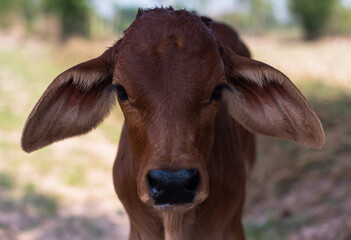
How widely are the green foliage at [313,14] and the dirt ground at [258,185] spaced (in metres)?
26.2

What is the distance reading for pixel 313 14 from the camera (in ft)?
120

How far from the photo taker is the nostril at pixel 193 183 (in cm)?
274

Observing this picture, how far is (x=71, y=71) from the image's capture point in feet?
10.7

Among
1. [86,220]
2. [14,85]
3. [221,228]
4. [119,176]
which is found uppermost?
[119,176]

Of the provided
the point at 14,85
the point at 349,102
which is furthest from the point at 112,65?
the point at 14,85

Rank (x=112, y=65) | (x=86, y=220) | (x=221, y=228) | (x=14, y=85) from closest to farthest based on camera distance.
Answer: (x=112, y=65), (x=221, y=228), (x=86, y=220), (x=14, y=85)

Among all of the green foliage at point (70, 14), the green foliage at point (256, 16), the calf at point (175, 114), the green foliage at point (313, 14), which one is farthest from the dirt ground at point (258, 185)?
the green foliage at point (256, 16)

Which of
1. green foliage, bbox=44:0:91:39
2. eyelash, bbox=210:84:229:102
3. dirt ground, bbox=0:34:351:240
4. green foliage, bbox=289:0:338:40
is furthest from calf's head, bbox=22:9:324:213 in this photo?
green foliage, bbox=44:0:91:39

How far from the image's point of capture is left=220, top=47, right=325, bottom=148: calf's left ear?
3.29 meters

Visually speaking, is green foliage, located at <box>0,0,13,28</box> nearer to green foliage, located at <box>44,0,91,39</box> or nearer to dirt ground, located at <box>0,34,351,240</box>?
green foliage, located at <box>44,0,91,39</box>

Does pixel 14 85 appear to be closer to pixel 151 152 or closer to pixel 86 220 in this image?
pixel 86 220

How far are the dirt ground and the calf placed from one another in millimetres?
2550

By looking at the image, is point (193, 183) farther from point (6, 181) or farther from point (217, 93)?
point (6, 181)

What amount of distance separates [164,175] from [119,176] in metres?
1.32
